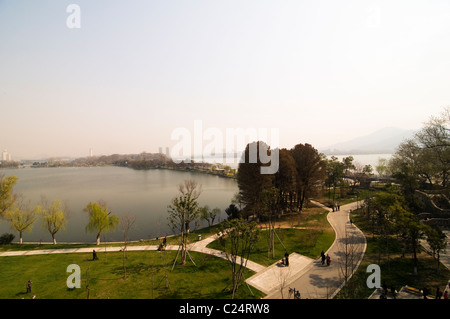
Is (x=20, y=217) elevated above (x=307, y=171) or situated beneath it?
situated beneath

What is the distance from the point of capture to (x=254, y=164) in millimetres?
24125

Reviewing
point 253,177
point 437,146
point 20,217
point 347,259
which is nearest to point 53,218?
point 20,217

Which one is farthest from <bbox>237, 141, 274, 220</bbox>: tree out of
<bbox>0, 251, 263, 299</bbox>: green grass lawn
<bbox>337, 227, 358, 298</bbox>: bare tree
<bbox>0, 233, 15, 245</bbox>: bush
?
<bbox>0, 233, 15, 245</bbox>: bush

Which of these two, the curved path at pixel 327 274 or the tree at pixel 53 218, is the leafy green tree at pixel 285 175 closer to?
the curved path at pixel 327 274

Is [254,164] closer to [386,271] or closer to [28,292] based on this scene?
[386,271]

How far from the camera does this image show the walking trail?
10.9m

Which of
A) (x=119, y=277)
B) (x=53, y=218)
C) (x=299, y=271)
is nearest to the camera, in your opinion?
(x=119, y=277)

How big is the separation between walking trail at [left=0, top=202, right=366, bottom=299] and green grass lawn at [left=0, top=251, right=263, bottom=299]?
80 cm

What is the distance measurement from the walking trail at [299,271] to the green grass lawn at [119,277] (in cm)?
80

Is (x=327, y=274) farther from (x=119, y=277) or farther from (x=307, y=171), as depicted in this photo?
(x=307, y=171)

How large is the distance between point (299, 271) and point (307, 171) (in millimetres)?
16642

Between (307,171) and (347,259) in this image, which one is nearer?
(347,259)

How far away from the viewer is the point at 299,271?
12.9 metres

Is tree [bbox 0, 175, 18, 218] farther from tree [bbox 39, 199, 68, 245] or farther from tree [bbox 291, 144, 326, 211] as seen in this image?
tree [bbox 291, 144, 326, 211]
